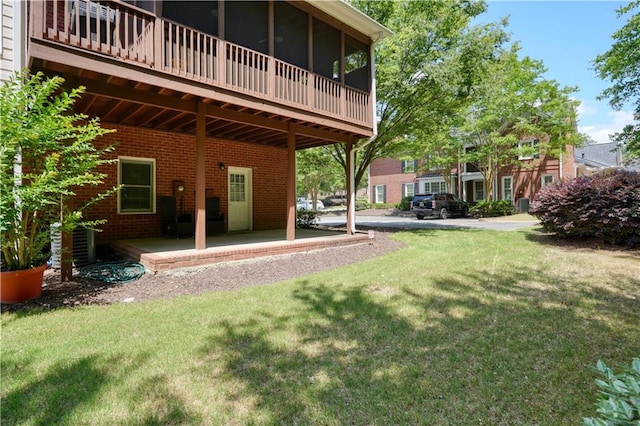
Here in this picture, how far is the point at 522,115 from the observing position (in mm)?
20234

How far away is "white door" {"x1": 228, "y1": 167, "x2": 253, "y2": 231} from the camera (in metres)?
10.1

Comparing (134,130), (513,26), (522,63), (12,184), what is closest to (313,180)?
(522,63)

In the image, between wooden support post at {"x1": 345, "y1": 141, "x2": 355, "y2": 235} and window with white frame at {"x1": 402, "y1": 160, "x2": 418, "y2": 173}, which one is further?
window with white frame at {"x1": 402, "y1": 160, "x2": 418, "y2": 173}

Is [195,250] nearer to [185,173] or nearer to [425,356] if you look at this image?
[185,173]

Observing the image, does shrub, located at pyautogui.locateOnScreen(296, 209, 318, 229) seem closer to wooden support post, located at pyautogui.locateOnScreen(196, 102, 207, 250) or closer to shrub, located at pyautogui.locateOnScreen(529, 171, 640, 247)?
wooden support post, located at pyautogui.locateOnScreen(196, 102, 207, 250)

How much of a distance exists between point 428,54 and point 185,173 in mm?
7651

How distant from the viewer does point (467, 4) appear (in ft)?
33.3

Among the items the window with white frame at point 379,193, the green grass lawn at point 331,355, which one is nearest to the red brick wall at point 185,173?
the green grass lawn at point 331,355

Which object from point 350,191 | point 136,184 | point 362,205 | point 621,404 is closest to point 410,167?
point 362,205

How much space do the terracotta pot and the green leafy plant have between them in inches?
5.7

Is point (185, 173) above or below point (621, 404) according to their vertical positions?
above

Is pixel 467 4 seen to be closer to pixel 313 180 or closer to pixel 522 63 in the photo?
pixel 522 63

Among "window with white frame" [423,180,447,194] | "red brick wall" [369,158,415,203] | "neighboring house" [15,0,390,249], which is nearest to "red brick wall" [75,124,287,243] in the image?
"neighboring house" [15,0,390,249]

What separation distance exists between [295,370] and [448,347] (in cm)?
138
